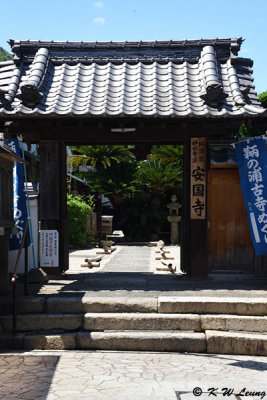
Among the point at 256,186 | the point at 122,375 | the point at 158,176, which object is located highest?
the point at 158,176

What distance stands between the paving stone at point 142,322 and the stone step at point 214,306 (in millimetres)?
203

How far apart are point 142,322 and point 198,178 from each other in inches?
156

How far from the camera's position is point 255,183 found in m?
10.1

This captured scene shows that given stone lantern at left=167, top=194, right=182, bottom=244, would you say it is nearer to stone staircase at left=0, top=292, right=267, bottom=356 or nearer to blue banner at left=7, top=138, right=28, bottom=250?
blue banner at left=7, top=138, right=28, bottom=250

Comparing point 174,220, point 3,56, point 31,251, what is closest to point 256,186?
point 31,251

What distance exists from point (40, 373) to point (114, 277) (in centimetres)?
450

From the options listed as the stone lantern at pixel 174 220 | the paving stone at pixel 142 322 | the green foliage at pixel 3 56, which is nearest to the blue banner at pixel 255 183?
the paving stone at pixel 142 322

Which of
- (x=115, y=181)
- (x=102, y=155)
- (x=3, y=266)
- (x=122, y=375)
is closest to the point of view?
(x=122, y=375)

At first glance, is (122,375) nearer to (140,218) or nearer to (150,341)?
(150,341)

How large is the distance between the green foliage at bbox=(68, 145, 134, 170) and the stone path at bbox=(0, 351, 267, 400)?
23067mm

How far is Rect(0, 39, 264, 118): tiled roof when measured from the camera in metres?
10.3

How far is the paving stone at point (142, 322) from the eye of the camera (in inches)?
320

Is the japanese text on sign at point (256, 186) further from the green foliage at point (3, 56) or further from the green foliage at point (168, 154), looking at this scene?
the green foliage at point (3, 56)

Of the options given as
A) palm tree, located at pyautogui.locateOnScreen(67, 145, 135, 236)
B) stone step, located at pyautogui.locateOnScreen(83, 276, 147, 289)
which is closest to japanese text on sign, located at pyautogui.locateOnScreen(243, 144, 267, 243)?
stone step, located at pyautogui.locateOnScreen(83, 276, 147, 289)
